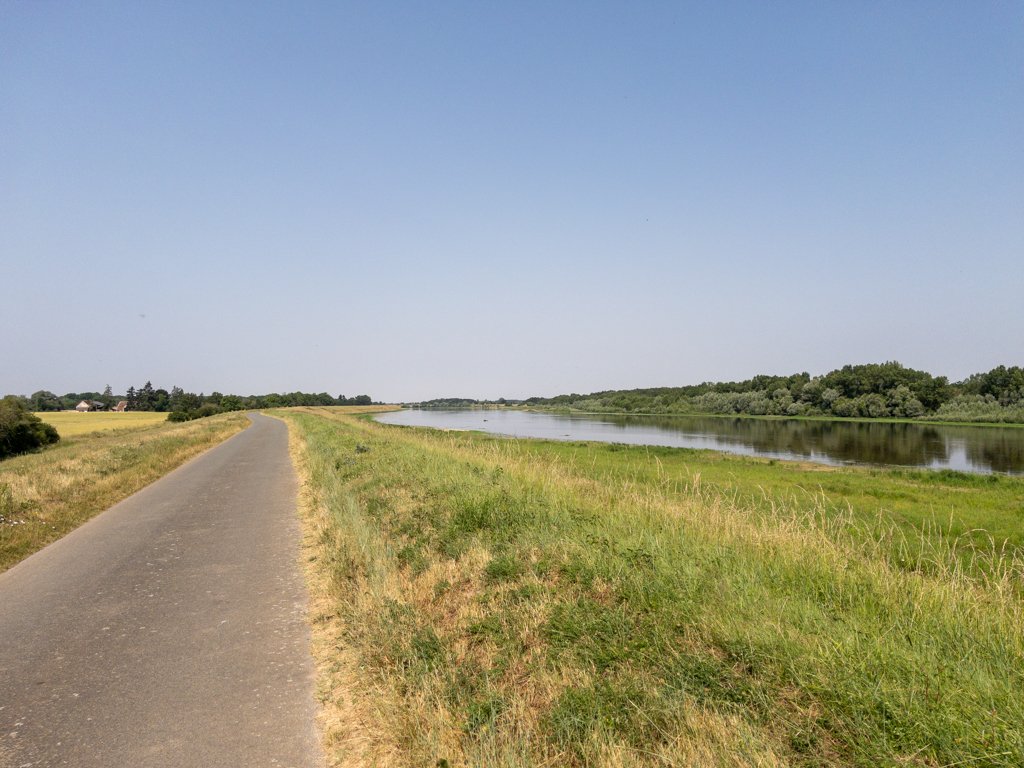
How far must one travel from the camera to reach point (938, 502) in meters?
18.5

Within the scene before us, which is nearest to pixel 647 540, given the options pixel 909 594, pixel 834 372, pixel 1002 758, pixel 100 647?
pixel 909 594

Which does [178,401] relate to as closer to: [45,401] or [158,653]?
[45,401]

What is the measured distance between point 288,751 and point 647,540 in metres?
4.17

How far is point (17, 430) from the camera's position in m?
41.0

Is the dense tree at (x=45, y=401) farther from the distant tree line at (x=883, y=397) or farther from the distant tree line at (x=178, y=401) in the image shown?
the distant tree line at (x=883, y=397)

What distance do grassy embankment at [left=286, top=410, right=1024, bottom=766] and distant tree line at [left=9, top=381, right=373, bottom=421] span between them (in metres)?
97.7

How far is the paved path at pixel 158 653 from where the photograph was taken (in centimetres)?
361

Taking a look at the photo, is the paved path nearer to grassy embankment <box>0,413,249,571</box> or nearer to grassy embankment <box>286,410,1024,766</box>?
grassy embankment <box>286,410,1024,766</box>

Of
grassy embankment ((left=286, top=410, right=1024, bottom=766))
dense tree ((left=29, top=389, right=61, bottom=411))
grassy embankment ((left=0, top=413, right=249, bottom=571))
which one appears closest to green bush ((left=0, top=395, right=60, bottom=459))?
grassy embankment ((left=0, top=413, right=249, bottom=571))

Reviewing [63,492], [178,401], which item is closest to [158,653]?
[63,492]

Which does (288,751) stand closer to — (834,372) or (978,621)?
(978,621)

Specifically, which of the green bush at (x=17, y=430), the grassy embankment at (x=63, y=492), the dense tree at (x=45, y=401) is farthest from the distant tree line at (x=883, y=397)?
the dense tree at (x=45, y=401)

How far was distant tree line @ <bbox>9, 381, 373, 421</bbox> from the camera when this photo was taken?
112188mm

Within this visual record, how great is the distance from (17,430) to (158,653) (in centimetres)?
5069
